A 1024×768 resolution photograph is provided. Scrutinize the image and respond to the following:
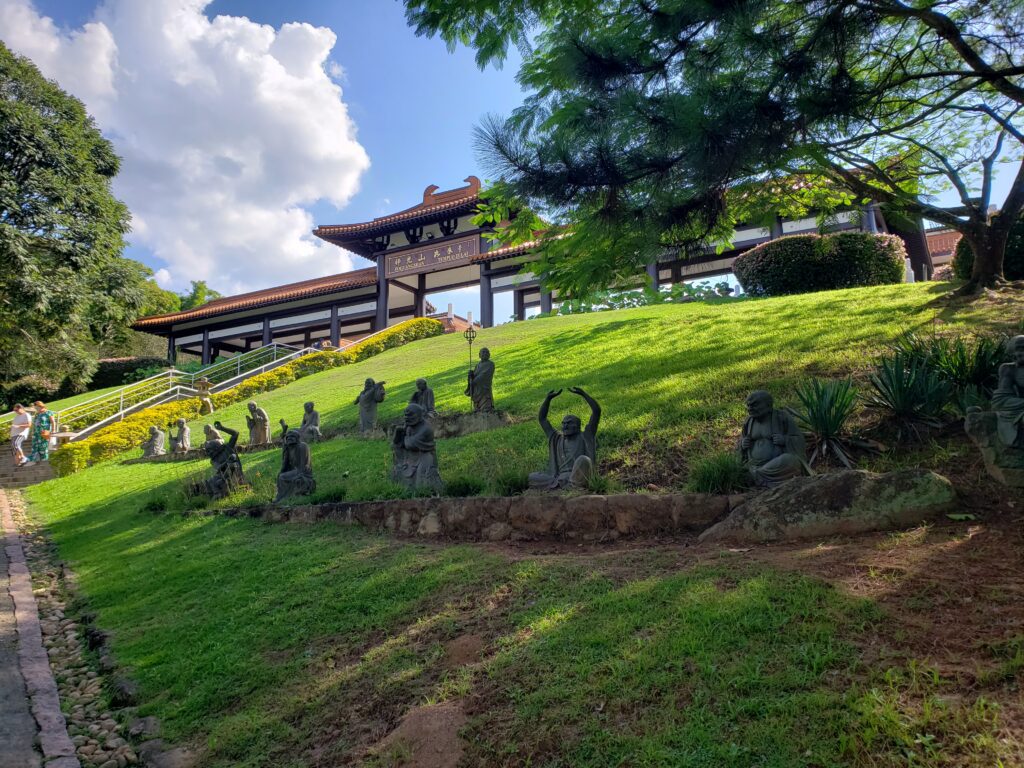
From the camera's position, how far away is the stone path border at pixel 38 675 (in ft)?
12.2

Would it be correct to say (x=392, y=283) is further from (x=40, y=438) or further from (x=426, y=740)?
(x=426, y=740)

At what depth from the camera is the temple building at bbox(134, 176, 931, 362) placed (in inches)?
1093

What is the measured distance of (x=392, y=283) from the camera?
31.7 m

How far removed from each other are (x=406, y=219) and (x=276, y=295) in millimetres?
8544

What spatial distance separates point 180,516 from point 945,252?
35.7m

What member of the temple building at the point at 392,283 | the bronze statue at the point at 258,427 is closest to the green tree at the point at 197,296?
the temple building at the point at 392,283

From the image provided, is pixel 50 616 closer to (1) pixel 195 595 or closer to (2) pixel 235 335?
(1) pixel 195 595

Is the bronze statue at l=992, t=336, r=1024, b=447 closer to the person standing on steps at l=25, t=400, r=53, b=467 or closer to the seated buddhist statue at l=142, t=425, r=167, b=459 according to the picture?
the seated buddhist statue at l=142, t=425, r=167, b=459

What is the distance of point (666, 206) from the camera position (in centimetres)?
549

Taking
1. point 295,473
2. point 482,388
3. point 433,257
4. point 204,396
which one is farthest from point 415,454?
point 433,257

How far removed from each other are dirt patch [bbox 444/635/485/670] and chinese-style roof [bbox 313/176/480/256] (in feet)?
83.6

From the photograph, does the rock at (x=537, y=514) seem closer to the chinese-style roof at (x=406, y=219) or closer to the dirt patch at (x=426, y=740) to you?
the dirt patch at (x=426, y=740)

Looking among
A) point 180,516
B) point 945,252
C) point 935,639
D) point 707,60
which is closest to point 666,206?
point 707,60

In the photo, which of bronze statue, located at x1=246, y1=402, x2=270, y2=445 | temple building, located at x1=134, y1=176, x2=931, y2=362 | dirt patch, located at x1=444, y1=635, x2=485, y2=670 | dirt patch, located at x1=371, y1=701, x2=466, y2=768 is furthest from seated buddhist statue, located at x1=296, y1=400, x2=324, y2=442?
temple building, located at x1=134, y1=176, x2=931, y2=362
